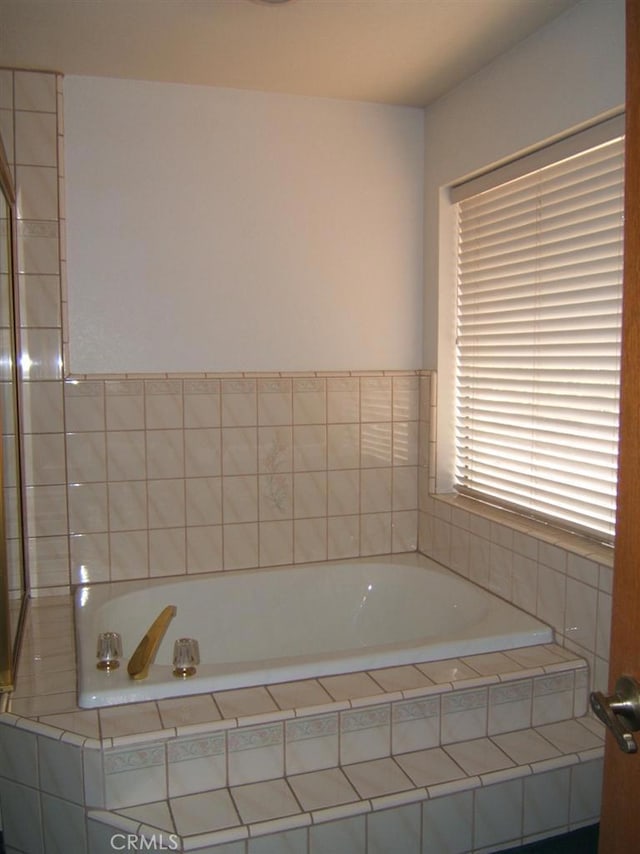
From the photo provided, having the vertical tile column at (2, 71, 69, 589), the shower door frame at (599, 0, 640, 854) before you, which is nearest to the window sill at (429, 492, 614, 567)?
the shower door frame at (599, 0, 640, 854)

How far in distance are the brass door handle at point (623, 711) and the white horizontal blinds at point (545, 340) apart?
125 centimetres

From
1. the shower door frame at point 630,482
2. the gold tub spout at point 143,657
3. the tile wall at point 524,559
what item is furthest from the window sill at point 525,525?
the gold tub spout at point 143,657

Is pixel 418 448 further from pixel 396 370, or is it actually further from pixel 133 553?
pixel 133 553

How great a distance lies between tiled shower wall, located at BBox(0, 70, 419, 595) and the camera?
261 cm

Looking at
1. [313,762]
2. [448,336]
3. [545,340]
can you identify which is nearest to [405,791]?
[313,762]

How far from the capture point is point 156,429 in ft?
9.13

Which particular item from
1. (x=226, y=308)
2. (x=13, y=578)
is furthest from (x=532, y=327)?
(x=13, y=578)

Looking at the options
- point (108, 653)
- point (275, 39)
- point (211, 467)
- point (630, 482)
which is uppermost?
point (275, 39)

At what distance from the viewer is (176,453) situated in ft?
9.25

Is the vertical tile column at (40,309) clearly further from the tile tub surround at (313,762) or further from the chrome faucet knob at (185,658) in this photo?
the chrome faucet knob at (185,658)

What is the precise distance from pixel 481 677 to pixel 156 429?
1.51 m

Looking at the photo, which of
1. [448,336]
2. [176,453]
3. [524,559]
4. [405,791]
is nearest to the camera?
[405,791]

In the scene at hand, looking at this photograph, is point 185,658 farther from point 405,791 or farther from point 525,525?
point 525,525

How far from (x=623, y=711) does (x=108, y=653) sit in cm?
150
